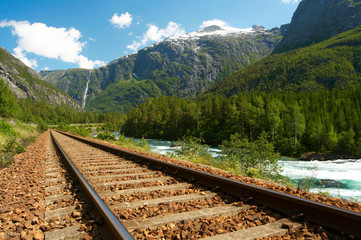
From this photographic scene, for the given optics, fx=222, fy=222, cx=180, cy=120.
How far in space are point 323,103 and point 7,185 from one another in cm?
8765

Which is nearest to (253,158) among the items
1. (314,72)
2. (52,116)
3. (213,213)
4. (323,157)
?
(213,213)

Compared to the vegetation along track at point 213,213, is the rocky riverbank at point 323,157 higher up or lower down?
lower down

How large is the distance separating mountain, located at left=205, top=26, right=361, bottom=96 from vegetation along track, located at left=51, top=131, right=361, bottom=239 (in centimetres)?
14853

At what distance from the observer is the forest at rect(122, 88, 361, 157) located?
144 ft

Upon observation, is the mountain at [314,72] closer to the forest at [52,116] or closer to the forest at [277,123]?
the forest at [277,123]

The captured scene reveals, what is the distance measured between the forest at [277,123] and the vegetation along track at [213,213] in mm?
21100

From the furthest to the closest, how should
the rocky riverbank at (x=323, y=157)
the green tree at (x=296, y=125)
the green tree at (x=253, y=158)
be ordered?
1. the green tree at (x=296, y=125)
2. the rocky riverbank at (x=323, y=157)
3. the green tree at (x=253, y=158)

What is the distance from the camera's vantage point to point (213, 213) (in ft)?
10.5

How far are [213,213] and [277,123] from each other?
52.6m

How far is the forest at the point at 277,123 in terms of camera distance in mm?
43781

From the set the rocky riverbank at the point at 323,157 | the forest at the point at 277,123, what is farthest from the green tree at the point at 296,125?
the rocky riverbank at the point at 323,157

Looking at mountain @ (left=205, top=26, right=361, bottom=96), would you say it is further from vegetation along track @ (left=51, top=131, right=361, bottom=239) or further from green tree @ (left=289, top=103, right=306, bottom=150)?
vegetation along track @ (left=51, top=131, right=361, bottom=239)

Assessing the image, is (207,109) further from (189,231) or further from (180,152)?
(189,231)

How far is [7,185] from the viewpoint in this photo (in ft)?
18.8
